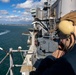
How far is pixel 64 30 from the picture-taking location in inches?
60.2

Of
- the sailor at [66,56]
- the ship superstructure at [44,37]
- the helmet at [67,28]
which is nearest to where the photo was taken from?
the sailor at [66,56]

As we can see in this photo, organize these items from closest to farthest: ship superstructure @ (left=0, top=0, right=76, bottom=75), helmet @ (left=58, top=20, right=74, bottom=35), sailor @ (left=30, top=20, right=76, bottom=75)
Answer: sailor @ (left=30, top=20, right=76, bottom=75), helmet @ (left=58, top=20, right=74, bottom=35), ship superstructure @ (left=0, top=0, right=76, bottom=75)

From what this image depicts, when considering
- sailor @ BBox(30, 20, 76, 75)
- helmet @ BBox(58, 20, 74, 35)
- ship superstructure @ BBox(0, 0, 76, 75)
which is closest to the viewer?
sailor @ BBox(30, 20, 76, 75)

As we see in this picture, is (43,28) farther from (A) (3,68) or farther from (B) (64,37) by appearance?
(B) (64,37)

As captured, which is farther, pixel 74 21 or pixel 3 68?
pixel 3 68

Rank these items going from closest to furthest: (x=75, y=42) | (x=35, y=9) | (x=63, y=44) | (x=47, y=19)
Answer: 1. (x=75, y=42)
2. (x=63, y=44)
3. (x=35, y=9)
4. (x=47, y=19)

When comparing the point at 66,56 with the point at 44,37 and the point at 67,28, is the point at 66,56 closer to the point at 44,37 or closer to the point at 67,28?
the point at 67,28

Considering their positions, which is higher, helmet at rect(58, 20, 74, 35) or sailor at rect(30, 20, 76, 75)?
helmet at rect(58, 20, 74, 35)

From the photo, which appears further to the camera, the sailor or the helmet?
the helmet

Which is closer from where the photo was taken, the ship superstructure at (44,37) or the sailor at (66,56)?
the sailor at (66,56)

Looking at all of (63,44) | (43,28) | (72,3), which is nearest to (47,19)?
(43,28)

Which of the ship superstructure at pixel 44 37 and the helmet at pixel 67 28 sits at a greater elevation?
the helmet at pixel 67 28

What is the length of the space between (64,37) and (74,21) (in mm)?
132

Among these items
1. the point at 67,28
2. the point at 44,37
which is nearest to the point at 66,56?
the point at 67,28
